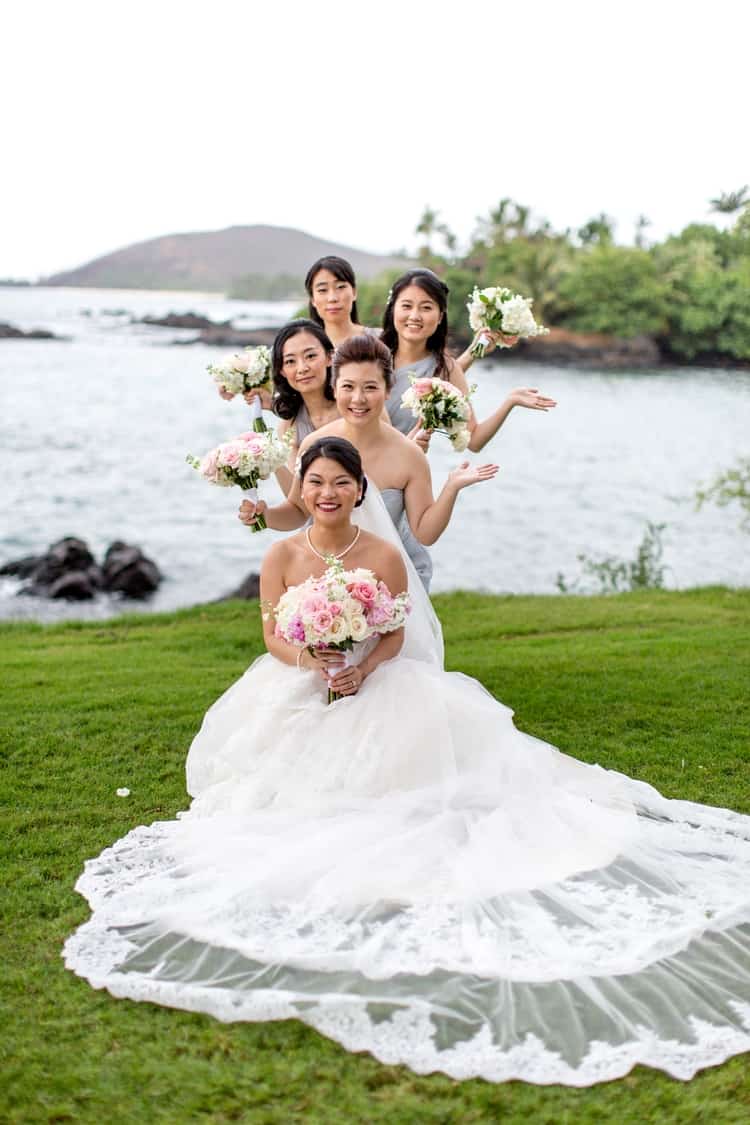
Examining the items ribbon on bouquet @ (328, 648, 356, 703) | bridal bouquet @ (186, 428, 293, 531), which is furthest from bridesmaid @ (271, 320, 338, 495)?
ribbon on bouquet @ (328, 648, 356, 703)

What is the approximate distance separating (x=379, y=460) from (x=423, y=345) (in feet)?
3.07

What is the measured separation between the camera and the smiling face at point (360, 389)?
17.5ft

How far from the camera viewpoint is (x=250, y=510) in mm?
5402

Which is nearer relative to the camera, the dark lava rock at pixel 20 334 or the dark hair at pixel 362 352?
the dark hair at pixel 362 352

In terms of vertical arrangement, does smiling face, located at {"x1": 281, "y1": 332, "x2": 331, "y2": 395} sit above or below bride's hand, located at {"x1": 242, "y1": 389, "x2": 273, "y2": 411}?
above

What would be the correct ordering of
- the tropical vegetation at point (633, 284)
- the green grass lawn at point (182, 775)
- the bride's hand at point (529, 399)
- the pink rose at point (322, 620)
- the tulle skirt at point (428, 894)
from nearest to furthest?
the green grass lawn at point (182, 775), the tulle skirt at point (428, 894), the pink rose at point (322, 620), the bride's hand at point (529, 399), the tropical vegetation at point (633, 284)

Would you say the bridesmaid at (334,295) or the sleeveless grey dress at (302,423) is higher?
the bridesmaid at (334,295)

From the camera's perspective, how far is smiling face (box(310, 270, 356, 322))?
242 inches

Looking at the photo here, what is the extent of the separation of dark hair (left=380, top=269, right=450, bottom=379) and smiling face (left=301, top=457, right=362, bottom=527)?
1513 mm

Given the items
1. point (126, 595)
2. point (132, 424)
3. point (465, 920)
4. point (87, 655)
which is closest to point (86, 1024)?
point (465, 920)

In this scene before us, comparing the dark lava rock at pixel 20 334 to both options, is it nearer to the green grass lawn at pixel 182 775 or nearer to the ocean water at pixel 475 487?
the ocean water at pixel 475 487

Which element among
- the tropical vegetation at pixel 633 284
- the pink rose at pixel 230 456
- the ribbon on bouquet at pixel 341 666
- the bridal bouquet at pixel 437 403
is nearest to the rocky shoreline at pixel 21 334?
the tropical vegetation at pixel 633 284

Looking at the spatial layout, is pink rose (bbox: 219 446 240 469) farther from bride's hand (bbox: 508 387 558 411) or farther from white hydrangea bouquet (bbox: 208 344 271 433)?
bride's hand (bbox: 508 387 558 411)

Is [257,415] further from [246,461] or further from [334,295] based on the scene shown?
[334,295]
